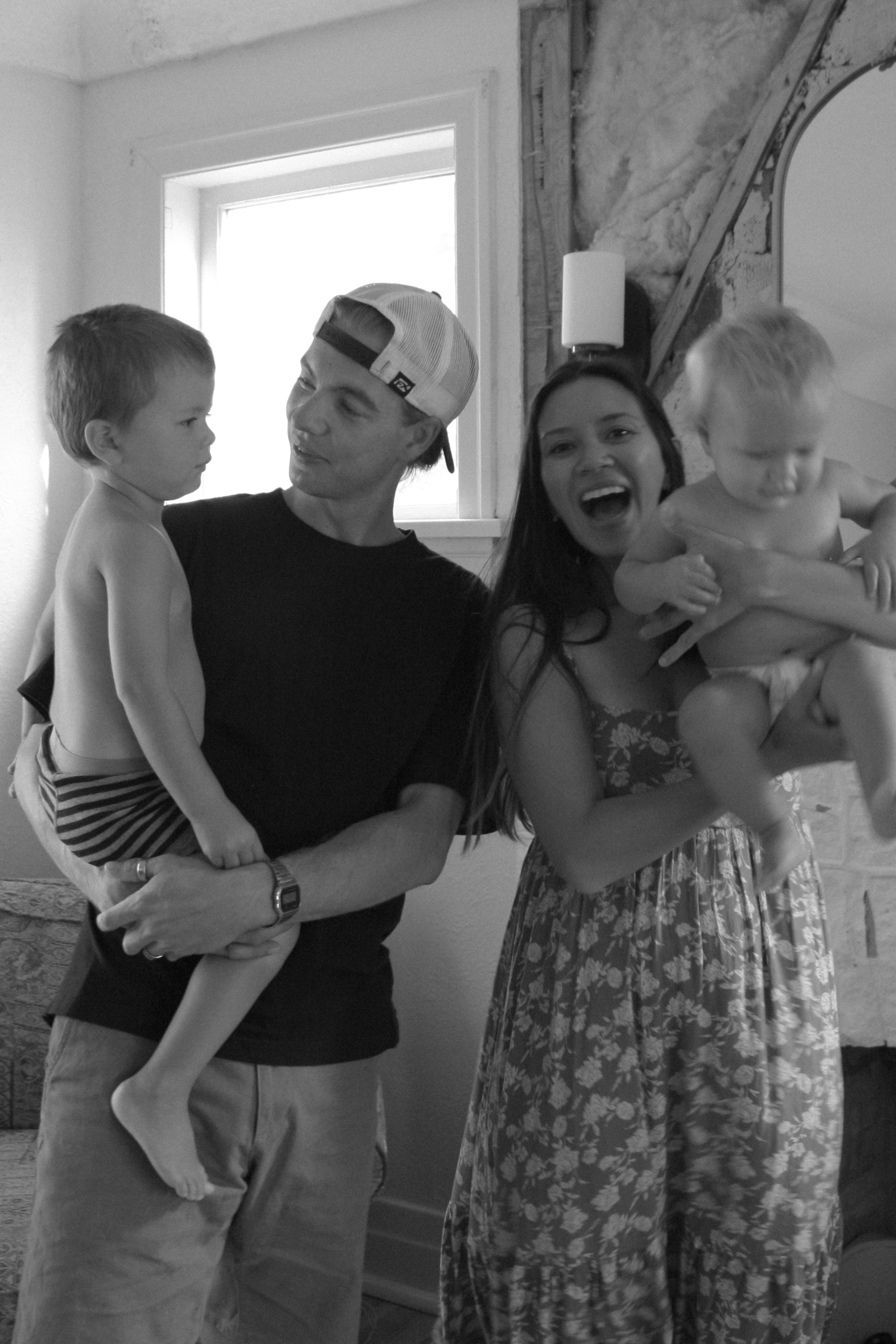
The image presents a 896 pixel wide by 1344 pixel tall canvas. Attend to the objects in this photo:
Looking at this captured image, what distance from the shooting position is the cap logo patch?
5.57 feet

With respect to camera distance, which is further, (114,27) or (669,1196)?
(114,27)

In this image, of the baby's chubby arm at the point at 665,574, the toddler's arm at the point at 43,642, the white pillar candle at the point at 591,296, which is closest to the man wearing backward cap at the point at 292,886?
the toddler's arm at the point at 43,642

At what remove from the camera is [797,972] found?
1.54 metres

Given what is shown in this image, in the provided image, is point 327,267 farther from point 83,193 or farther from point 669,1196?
point 669,1196

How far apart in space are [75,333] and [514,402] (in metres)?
1.45

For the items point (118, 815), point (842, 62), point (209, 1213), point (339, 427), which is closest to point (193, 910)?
point (118, 815)

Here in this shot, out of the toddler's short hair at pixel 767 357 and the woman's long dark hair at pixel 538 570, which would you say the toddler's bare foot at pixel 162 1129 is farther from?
the toddler's short hair at pixel 767 357

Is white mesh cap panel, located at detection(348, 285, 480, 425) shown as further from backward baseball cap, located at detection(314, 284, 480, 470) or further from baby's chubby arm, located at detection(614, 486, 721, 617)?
baby's chubby arm, located at detection(614, 486, 721, 617)

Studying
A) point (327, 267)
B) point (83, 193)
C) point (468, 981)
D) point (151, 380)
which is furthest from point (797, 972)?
point (83, 193)

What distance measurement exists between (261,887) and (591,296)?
62.3 inches

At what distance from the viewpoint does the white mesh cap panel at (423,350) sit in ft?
5.54

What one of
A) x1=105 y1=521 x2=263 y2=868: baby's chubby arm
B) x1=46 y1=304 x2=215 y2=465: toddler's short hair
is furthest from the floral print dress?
x1=46 y1=304 x2=215 y2=465: toddler's short hair

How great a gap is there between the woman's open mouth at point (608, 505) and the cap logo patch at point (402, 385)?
28 centimetres

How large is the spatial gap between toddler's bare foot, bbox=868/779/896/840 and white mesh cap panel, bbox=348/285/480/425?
2.60ft
